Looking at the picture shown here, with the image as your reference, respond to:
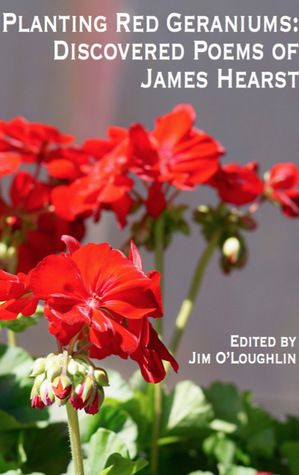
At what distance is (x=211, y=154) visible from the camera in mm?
608

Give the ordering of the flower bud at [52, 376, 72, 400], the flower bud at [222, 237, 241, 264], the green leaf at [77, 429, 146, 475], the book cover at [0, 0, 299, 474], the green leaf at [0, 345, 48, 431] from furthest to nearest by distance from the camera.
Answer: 1. the book cover at [0, 0, 299, 474]
2. the flower bud at [222, 237, 241, 264]
3. the green leaf at [0, 345, 48, 431]
4. the green leaf at [77, 429, 146, 475]
5. the flower bud at [52, 376, 72, 400]

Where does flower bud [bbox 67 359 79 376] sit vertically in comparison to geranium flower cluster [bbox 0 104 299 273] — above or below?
below

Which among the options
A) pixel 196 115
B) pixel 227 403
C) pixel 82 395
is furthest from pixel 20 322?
pixel 196 115

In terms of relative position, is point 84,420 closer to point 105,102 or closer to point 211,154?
point 211,154

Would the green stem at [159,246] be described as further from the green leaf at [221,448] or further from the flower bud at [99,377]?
the flower bud at [99,377]

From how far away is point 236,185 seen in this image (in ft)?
2.14

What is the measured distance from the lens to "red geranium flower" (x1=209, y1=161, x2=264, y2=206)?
65 cm

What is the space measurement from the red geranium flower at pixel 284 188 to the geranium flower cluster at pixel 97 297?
35 centimetres

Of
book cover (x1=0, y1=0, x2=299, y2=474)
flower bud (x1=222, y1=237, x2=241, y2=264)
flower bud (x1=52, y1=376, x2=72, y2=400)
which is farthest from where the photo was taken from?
book cover (x1=0, y1=0, x2=299, y2=474)

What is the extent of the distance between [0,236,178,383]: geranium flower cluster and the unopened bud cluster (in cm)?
1

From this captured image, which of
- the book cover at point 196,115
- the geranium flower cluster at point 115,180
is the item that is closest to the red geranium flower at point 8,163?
the geranium flower cluster at point 115,180

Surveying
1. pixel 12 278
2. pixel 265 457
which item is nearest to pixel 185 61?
pixel 265 457

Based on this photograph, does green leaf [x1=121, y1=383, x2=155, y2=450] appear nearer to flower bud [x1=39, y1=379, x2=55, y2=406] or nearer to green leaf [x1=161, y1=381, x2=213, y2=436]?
green leaf [x1=161, y1=381, x2=213, y2=436]

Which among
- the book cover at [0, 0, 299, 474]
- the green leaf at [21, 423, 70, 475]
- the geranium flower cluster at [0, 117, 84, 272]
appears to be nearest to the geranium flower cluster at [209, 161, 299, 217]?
the geranium flower cluster at [0, 117, 84, 272]
